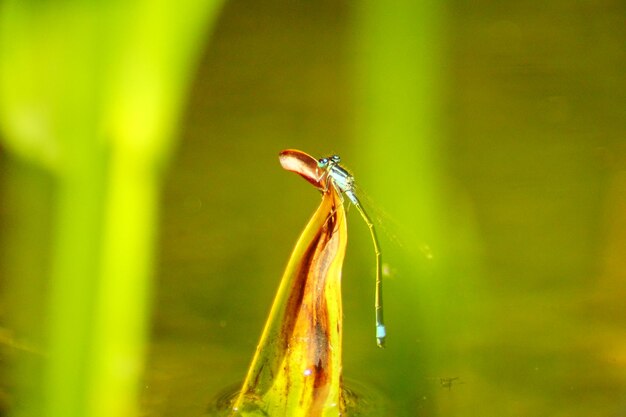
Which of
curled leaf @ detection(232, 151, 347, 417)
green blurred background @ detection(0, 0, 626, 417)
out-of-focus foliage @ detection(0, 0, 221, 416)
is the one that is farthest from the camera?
green blurred background @ detection(0, 0, 626, 417)

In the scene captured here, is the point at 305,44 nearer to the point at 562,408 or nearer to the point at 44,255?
the point at 44,255

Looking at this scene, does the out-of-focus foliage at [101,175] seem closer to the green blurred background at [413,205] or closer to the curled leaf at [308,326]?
the curled leaf at [308,326]

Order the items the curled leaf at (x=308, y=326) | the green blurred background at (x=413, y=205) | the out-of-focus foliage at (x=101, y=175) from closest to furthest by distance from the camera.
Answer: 1. the out-of-focus foliage at (x=101, y=175)
2. the curled leaf at (x=308, y=326)
3. the green blurred background at (x=413, y=205)

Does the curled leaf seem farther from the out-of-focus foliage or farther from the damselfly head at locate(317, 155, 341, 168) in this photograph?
the out-of-focus foliage

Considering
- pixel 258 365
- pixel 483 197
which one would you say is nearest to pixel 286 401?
pixel 258 365

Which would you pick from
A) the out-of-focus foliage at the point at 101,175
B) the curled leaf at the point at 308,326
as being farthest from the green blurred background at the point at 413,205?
the out-of-focus foliage at the point at 101,175

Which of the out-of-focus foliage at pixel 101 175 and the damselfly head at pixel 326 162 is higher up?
the damselfly head at pixel 326 162

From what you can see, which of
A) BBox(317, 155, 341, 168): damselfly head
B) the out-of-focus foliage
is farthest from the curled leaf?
the out-of-focus foliage

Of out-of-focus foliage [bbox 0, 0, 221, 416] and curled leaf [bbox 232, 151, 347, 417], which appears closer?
out-of-focus foliage [bbox 0, 0, 221, 416]
